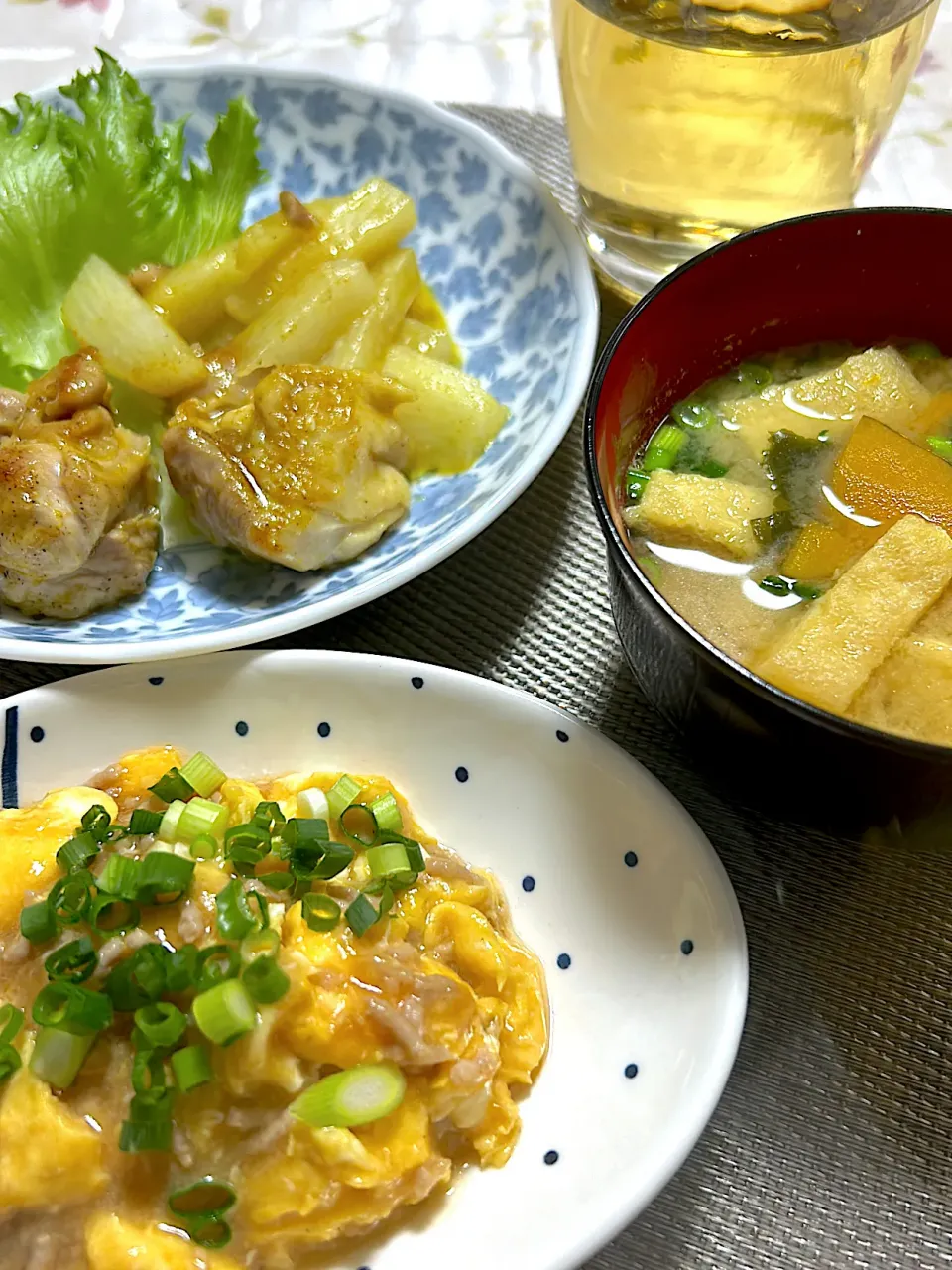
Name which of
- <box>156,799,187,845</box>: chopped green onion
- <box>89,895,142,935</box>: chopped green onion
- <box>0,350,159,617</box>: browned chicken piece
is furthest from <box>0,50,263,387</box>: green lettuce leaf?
<box>89,895,142,935</box>: chopped green onion

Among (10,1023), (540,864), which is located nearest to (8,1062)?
(10,1023)

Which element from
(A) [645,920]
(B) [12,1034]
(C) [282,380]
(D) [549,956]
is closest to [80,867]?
(B) [12,1034]

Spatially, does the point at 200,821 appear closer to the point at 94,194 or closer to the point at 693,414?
the point at 693,414

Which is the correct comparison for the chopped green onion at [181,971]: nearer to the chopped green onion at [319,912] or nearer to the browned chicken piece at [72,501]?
the chopped green onion at [319,912]

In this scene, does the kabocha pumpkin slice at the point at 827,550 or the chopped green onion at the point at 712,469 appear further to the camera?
the chopped green onion at the point at 712,469

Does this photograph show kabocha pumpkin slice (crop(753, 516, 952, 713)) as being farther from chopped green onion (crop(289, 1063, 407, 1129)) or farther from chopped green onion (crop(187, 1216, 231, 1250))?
chopped green onion (crop(187, 1216, 231, 1250))

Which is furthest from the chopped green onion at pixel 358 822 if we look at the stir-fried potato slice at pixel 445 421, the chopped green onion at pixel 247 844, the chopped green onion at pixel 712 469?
the stir-fried potato slice at pixel 445 421
